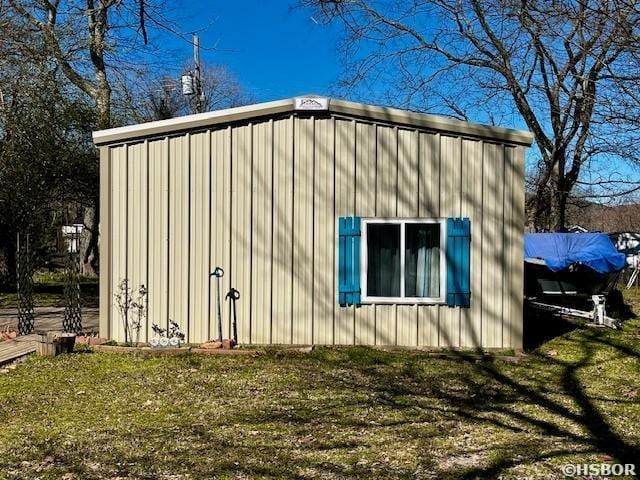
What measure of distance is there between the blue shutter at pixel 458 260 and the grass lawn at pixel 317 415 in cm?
87

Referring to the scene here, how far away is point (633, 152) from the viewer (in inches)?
589

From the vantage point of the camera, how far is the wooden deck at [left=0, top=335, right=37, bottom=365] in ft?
24.9

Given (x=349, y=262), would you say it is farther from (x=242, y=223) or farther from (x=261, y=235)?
(x=242, y=223)

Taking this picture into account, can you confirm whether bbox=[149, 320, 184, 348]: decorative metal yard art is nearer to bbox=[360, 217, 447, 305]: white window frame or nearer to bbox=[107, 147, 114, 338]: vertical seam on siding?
bbox=[107, 147, 114, 338]: vertical seam on siding

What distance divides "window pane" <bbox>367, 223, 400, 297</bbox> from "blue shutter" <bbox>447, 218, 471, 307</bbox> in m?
0.69

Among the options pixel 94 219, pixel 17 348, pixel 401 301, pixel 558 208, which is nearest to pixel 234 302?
pixel 401 301

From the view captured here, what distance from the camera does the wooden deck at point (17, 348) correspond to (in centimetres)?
760

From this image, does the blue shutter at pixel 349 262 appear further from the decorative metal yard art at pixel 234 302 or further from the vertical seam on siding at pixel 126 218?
the vertical seam on siding at pixel 126 218

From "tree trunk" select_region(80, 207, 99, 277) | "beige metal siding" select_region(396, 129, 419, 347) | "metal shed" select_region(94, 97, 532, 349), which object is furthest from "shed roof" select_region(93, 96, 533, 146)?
"tree trunk" select_region(80, 207, 99, 277)

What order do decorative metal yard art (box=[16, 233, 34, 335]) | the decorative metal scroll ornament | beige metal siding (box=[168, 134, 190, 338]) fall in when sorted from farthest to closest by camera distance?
decorative metal yard art (box=[16, 233, 34, 335]) → the decorative metal scroll ornament → beige metal siding (box=[168, 134, 190, 338])

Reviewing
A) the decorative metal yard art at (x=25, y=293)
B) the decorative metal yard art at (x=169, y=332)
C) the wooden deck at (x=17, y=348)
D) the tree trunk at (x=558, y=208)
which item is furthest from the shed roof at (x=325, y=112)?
the tree trunk at (x=558, y=208)

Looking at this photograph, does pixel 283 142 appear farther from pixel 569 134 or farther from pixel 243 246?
pixel 569 134

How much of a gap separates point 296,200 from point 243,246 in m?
0.97

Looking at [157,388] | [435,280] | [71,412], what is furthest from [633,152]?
[71,412]
